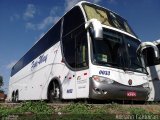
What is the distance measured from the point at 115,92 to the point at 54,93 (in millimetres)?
3055

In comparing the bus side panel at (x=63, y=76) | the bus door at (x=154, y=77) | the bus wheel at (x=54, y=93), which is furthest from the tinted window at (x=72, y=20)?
the bus door at (x=154, y=77)

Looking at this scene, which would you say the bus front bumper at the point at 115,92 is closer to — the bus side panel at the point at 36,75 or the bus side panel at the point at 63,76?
the bus side panel at the point at 63,76

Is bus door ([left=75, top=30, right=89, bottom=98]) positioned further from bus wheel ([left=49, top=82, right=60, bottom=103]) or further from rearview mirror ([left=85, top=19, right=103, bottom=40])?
bus wheel ([left=49, top=82, right=60, bottom=103])

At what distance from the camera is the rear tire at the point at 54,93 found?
35.5ft

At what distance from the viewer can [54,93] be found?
11.3 meters

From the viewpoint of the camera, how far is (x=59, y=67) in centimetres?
1128

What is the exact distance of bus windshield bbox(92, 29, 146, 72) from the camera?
30.8 ft

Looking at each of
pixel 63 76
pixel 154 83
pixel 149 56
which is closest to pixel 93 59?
pixel 63 76

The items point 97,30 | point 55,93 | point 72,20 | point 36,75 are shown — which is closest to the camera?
point 97,30

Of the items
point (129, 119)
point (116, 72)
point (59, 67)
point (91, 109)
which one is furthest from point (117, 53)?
point (129, 119)

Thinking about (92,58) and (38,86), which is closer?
(92,58)

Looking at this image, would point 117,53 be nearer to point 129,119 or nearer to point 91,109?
point 91,109

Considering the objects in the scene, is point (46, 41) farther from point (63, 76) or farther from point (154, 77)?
point (154, 77)

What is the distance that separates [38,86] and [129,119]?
9.77m
